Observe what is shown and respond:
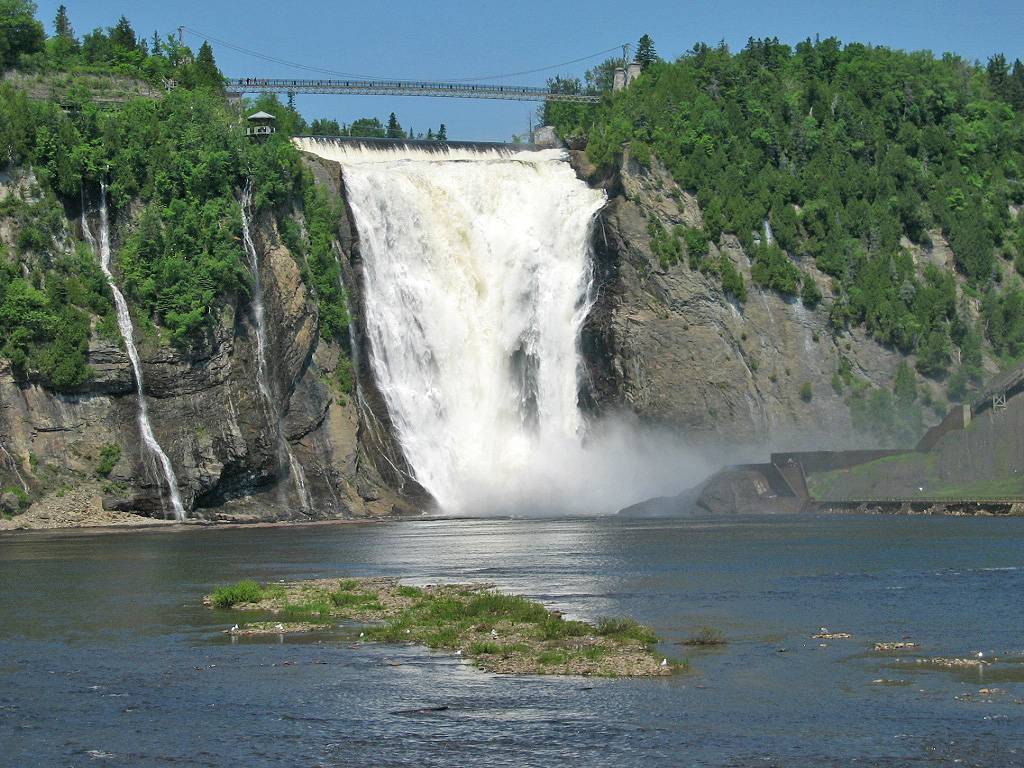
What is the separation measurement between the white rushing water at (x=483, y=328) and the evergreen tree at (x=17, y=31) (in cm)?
2031

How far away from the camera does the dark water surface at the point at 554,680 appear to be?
26516 millimetres

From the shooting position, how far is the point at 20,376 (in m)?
87.8

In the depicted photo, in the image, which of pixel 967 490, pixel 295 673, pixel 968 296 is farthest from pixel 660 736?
pixel 968 296

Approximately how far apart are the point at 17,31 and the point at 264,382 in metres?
33.1

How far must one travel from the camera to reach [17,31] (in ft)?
352

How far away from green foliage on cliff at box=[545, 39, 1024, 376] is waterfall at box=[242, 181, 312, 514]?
3390cm

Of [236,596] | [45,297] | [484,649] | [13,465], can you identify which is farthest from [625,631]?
[45,297]

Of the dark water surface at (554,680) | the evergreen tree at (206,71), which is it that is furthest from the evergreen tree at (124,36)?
the dark water surface at (554,680)

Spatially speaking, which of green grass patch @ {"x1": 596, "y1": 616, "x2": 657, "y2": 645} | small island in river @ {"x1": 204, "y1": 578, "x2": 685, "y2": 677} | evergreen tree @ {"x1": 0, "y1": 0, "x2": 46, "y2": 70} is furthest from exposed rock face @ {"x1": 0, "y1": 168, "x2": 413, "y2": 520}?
A: green grass patch @ {"x1": 596, "y1": 616, "x2": 657, "y2": 645}

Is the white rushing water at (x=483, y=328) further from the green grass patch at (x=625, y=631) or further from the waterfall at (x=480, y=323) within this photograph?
the green grass patch at (x=625, y=631)

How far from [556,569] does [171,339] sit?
137ft

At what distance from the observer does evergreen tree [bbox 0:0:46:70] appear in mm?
105312

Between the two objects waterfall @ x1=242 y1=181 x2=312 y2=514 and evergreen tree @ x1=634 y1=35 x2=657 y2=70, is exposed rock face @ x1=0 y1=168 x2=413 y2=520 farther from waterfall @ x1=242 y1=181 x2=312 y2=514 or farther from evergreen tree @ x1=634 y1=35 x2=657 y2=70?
evergreen tree @ x1=634 y1=35 x2=657 y2=70

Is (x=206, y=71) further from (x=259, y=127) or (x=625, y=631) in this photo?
(x=625, y=631)
